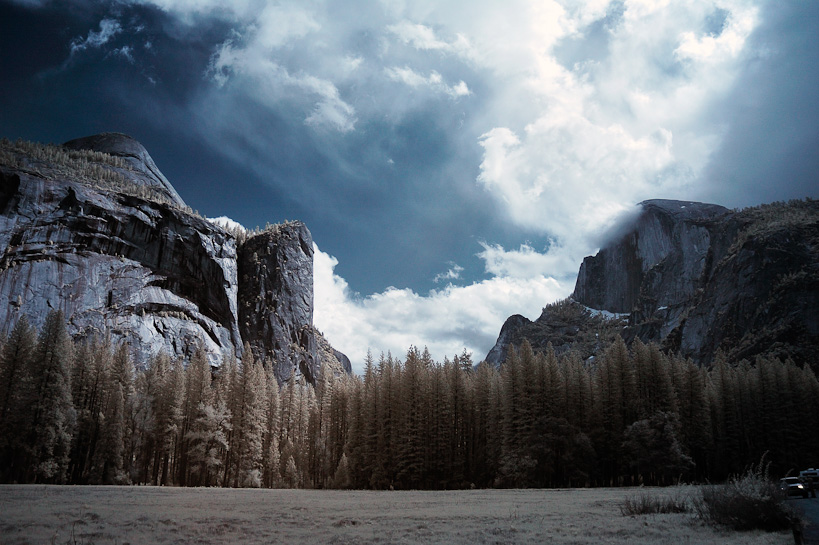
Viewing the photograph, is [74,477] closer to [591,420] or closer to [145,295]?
[591,420]

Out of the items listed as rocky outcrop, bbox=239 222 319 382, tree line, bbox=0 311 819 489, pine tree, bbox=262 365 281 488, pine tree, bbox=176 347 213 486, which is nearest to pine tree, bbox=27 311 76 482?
→ tree line, bbox=0 311 819 489

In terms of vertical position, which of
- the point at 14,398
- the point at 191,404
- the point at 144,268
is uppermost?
the point at 144,268

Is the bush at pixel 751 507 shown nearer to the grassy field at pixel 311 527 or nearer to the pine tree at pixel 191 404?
the grassy field at pixel 311 527

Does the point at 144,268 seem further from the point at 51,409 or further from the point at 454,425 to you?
the point at 51,409

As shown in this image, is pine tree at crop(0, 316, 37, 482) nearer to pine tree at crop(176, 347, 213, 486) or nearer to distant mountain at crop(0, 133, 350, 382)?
pine tree at crop(176, 347, 213, 486)

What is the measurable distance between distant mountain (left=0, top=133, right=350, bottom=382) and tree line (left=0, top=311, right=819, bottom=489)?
34.4 m

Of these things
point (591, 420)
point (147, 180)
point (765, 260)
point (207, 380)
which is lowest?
point (591, 420)

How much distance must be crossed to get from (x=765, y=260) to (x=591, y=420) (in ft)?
416

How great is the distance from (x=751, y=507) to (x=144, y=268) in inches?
5441

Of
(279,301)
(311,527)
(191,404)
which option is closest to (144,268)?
(279,301)

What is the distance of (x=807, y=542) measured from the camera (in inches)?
538

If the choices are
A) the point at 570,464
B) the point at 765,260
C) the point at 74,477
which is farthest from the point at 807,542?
the point at 765,260

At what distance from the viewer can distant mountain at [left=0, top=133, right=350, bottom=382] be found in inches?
3937

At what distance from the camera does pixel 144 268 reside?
5108 inches
